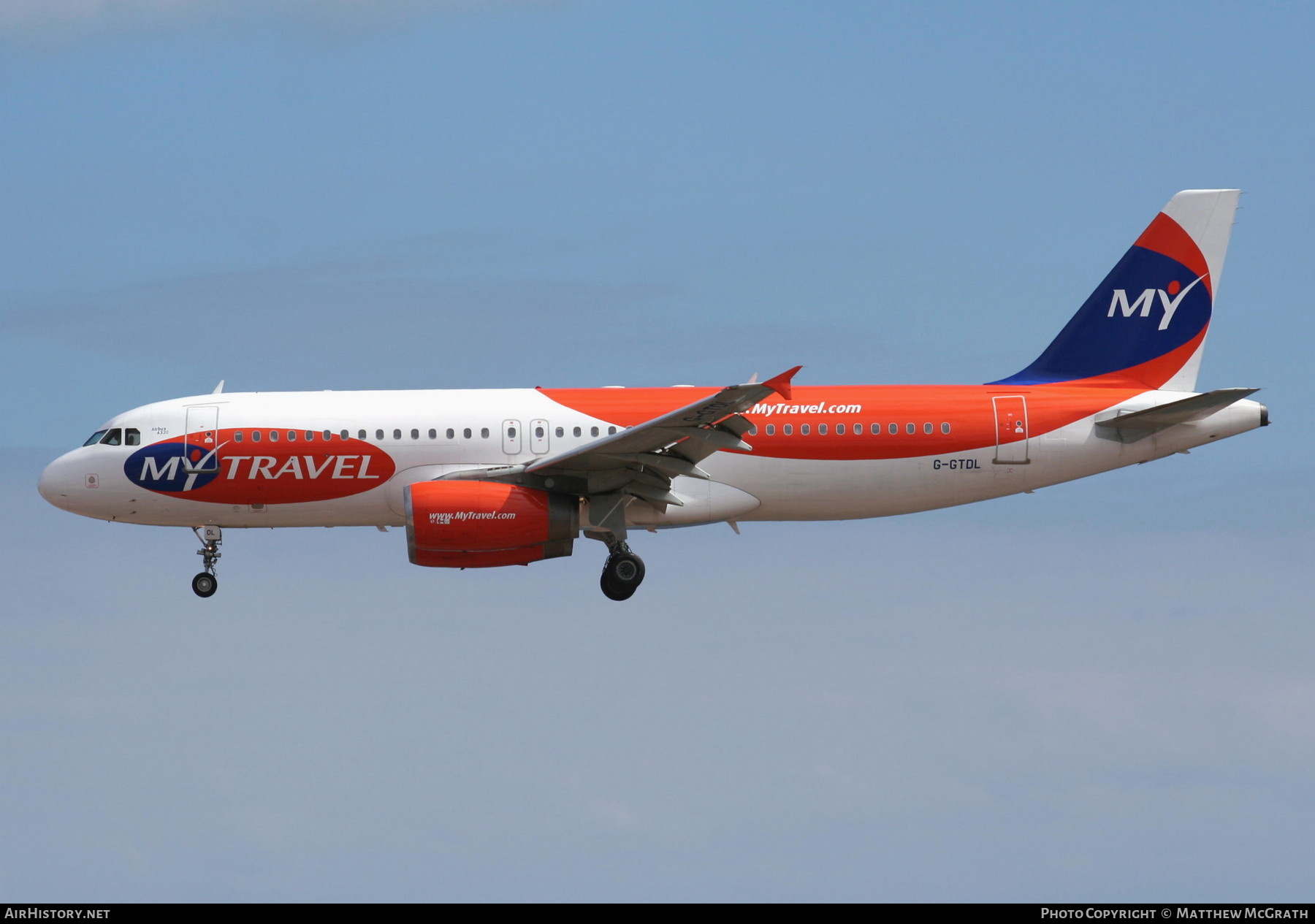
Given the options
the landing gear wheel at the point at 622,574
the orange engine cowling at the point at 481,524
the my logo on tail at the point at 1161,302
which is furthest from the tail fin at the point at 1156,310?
the orange engine cowling at the point at 481,524

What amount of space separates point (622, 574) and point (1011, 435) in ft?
24.3

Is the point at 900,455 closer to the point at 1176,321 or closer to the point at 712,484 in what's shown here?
the point at 712,484

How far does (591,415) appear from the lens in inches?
977

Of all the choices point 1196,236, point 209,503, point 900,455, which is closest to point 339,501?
point 209,503

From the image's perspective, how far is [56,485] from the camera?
25250mm

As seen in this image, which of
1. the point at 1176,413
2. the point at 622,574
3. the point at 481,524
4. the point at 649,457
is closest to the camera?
the point at 481,524

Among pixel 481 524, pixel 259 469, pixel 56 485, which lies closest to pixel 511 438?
pixel 481 524

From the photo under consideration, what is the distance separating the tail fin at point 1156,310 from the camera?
1034 inches

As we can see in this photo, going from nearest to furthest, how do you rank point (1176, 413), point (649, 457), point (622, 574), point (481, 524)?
point (481, 524) < point (649, 457) < point (622, 574) < point (1176, 413)

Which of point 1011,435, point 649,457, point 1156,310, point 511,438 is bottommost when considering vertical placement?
point 649,457

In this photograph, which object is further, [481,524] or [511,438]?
[511,438]

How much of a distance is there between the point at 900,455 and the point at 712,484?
3.39 metres

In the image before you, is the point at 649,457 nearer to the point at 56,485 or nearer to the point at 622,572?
the point at 622,572

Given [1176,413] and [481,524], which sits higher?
[1176,413]
